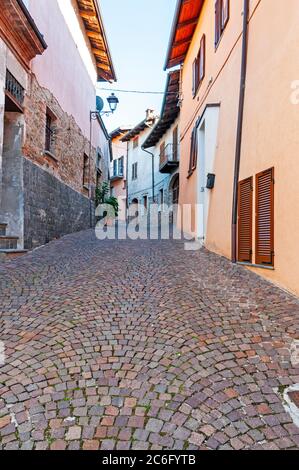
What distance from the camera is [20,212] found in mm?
6457

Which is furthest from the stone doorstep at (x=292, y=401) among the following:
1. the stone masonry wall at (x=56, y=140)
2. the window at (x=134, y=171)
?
the window at (x=134, y=171)

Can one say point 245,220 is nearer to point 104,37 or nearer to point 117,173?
point 104,37

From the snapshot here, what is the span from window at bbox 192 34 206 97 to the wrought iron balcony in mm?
4784

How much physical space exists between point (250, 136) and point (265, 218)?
61.9 inches

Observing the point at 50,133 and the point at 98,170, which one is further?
the point at 98,170

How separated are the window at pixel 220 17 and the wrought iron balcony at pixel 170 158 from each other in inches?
294

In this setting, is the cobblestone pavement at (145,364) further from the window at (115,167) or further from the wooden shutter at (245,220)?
the window at (115,167)

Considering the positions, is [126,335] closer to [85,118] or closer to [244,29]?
[244,29]

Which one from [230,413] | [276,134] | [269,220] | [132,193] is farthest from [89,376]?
[132,193]

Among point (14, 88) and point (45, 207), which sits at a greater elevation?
point (14, 88)

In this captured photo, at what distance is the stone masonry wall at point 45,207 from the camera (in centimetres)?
677

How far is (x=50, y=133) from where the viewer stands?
347 inches

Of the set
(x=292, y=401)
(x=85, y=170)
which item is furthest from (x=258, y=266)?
A: (x=85, y=170)

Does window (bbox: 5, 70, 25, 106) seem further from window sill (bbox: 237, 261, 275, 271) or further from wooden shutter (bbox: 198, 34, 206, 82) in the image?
window sill (bbox: 237, 261, 275, 271)
